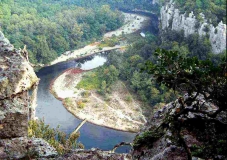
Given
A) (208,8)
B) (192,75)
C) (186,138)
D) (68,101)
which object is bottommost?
(68,101)

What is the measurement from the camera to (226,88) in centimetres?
526

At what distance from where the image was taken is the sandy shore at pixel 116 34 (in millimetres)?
55388

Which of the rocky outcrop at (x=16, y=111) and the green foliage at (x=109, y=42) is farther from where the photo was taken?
the green foliage at (x=109, y=42)

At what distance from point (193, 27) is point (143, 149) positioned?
37.6m

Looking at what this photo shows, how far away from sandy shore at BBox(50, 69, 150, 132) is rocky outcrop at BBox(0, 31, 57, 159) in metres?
25.6

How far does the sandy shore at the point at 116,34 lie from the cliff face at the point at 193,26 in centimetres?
1215

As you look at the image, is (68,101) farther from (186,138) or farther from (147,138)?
(186,138)

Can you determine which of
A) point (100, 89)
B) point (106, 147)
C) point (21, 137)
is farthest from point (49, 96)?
point (21, 137)

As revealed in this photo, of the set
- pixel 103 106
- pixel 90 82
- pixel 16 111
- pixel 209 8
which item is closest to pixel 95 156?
pixel 16 111

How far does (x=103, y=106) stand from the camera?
3822cm

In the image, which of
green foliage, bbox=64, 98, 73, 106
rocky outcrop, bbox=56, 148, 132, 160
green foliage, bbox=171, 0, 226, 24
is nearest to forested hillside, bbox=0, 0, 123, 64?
green foliage, bbox=64, 98, 73, 106

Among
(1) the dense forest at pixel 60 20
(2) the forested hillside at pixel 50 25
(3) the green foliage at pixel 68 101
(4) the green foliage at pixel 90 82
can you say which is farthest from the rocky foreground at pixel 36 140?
(2) the forested hillside at pixel 50 25

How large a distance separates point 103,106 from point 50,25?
2594cm

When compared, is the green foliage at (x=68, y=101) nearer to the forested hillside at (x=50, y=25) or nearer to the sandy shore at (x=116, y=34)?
the forested hillside at (x=50, y=25)
